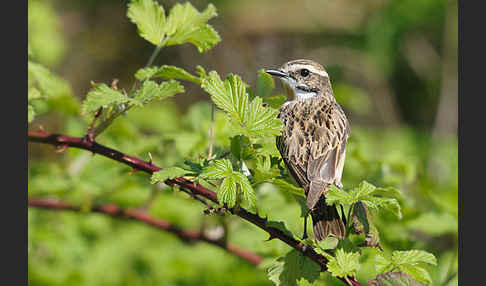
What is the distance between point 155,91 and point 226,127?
4.30 ft

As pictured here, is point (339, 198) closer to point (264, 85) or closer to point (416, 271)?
point (416, 271)

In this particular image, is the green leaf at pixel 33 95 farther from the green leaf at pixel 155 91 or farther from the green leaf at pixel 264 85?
the green leaf at pixel 264 85

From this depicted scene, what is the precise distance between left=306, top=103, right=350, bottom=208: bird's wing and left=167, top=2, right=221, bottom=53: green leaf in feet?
1.93

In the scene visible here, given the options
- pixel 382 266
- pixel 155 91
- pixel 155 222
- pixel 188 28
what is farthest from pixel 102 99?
pixel 155 222

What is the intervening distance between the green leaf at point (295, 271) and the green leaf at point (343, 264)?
0.25m

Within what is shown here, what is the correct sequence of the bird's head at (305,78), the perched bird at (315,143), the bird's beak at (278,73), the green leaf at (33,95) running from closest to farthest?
the perched bird at (315,143) → the green leaf at (33,95) → the bird's beak at (278,73) → the bird's head at (305,78)

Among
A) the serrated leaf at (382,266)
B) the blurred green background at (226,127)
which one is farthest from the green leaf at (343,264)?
the blurred green background at (226,127)

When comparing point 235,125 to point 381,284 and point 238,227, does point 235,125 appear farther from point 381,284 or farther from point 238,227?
point 238,227

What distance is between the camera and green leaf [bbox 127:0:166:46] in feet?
7.86

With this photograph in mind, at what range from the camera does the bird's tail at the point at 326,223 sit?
216cm

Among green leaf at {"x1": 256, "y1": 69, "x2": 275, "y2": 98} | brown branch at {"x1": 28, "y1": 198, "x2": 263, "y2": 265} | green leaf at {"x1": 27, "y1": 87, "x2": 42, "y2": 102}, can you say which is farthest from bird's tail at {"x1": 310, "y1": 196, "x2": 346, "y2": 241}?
green leaf at {"x1": 27, "y1": 87, "x2": 42, "y2": 102}

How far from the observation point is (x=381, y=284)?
204 centimetres

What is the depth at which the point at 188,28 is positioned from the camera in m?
2.42

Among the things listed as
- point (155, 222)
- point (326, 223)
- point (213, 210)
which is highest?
point (326, 223)
